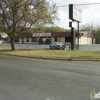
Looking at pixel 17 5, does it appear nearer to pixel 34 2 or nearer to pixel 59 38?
pixel 34 2

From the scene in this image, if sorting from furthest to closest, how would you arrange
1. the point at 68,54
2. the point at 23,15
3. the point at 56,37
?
the point at 56,37 < the point at 23,15 < the point at 68,54

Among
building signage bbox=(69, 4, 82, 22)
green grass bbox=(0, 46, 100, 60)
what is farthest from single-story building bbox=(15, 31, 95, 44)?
green grass bbox=(0, 46, 100, 60)

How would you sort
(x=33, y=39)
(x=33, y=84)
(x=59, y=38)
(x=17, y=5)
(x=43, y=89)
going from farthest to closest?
1. (x=33, y=39)
2. (x=59, y=38)
3. (x=17, y=5)
4. (x=33, y=84)
5. (x=43, y=89)

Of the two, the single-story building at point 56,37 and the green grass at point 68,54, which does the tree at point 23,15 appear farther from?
the single-story building at point 56,37

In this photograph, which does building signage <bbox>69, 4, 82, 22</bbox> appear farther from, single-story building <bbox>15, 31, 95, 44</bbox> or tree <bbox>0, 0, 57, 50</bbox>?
single-story building <bbox>15, 31, 95, 44</bbox>

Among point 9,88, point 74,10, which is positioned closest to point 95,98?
point 9,88

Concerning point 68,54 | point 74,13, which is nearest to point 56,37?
point 74,13

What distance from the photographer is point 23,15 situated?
21078 mm

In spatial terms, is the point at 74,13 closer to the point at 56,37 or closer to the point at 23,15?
the point at 23,15

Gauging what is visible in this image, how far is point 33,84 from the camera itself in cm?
638

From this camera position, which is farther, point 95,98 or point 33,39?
point 33,39

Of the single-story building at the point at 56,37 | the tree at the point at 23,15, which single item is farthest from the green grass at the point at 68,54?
the single-story building at the point at 56,37

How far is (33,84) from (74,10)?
2297 cm

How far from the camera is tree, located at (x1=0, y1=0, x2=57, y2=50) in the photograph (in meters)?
21.1
